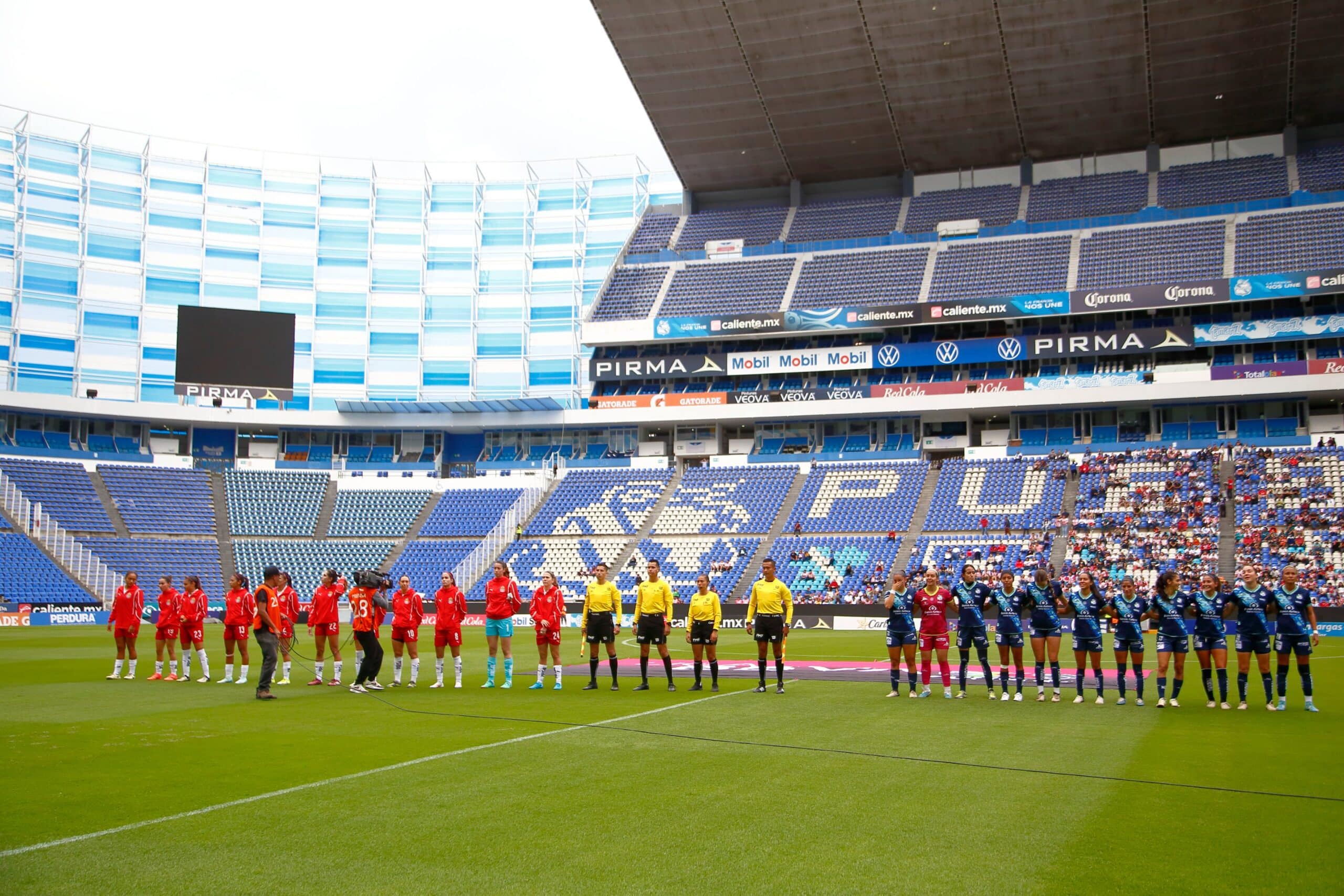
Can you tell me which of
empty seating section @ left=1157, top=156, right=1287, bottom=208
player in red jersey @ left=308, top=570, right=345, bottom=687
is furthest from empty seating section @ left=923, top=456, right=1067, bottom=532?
player in red jersey @ left=308, top=570, right=345, bottom=687

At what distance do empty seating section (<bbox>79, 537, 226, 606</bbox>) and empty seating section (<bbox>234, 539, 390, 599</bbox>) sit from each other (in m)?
1.06

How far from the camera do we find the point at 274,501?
192 ft

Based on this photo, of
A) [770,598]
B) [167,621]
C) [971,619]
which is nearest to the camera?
[971,619]

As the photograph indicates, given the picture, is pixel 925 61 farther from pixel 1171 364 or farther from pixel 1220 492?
pixel 1220 492

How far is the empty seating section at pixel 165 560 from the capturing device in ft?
159

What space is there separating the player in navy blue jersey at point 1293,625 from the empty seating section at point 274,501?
49.8 m

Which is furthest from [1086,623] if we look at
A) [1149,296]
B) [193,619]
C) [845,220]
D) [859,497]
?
[845,220]

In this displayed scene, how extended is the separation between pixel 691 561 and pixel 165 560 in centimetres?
2526

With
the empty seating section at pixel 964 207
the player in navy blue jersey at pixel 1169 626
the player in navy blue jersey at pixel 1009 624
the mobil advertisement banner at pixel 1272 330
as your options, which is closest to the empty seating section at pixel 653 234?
the empty seating section at pixel 964 207

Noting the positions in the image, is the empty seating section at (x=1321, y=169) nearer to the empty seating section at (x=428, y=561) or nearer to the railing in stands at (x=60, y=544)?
the empty seating section at (x=428, y=561)

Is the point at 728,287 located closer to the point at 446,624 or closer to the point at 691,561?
the point at 691,561

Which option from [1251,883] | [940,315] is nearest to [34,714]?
[1251,883]

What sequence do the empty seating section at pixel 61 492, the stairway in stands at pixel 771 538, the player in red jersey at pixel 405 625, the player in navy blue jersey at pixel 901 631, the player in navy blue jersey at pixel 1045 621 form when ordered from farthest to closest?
the empty seating section at pixel 61 492, the stairway in stands at pixel 771 538, the player in red jersey at pixel 405 625, the player in navy blue jersey at pixel 901 631, the player in navy blue jersey at pixel 1045 621

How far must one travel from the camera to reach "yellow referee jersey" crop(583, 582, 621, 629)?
17344 millimetres
